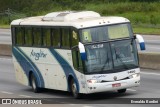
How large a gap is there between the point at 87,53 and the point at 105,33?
925 mm

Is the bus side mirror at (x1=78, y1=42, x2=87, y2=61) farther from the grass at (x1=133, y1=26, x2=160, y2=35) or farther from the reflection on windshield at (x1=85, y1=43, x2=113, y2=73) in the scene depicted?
the grass at (x1=133, y1=26, x2=160, y2=35)

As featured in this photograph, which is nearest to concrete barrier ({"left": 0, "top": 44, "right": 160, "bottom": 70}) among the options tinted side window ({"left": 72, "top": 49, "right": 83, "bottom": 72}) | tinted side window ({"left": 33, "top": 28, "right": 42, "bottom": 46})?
tinted side window ({"left": 33, "top": 28, "right": 42, "bottom": 46})

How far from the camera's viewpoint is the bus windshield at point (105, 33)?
66.9ft

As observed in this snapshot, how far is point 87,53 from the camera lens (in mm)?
20234

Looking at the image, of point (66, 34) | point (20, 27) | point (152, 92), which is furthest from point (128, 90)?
point (20, 27)

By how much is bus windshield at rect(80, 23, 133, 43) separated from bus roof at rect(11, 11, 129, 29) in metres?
0.14

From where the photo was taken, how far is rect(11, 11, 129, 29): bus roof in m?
20.7

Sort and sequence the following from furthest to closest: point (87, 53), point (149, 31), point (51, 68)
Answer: point (149, 31), point (51, 68), point (87, 53)

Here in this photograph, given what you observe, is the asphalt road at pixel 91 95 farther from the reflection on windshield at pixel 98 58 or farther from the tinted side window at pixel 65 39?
the tinted side window at pixel 65 39

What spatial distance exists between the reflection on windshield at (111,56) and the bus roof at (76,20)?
0.74m

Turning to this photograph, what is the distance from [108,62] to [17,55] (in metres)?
6.11

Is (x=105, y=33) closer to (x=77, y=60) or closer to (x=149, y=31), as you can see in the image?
(x=77, y=60)

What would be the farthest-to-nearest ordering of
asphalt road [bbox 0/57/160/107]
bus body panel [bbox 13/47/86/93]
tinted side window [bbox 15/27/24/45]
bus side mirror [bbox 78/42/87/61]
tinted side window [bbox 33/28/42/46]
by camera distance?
tinted side window [bbox 15/27/24/45] → tinted side window [bbox 33/28/42/46] → bus body panel [bbox 13/47/86/93] → asphalt road [bbox 0/57/160/107] → bus side mirror [bbox 78/42/87/61]

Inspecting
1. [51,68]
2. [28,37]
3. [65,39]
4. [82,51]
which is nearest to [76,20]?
[65,39]
